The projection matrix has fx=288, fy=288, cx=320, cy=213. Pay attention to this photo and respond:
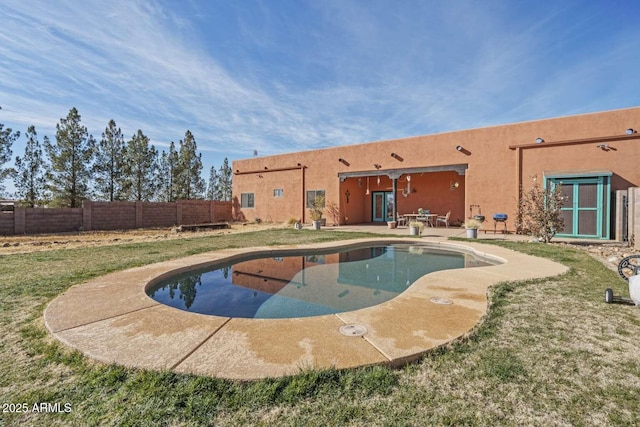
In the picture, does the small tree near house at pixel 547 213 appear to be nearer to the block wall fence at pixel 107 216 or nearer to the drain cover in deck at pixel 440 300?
the drain cover in deck at pixel 440 300

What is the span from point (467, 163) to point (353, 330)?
1237 centimetres

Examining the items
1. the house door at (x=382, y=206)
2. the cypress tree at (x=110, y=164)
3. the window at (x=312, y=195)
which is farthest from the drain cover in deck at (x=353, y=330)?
the cypress tree at (x=110, y=164)

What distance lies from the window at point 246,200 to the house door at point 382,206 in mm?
8705

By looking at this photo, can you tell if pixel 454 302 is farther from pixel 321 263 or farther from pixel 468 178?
pixel 468 178

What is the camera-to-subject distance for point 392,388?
1.91 m

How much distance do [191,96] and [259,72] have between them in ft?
12.3

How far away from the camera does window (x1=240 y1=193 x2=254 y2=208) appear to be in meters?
20.9

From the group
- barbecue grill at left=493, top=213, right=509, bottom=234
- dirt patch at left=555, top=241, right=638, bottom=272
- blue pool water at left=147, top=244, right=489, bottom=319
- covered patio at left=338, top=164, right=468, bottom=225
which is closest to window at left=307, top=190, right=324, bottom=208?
covered patio at left=338, top=164, right=468, bottom=225

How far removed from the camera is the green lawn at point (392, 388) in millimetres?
1642

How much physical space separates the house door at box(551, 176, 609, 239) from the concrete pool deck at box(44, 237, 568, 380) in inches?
353

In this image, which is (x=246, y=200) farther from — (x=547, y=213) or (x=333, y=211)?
(x=547, y=213)

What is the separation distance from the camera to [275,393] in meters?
1.83

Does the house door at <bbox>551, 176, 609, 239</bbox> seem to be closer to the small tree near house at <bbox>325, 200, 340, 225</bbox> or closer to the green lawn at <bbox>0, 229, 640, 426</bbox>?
the green lawn at <bbox>0, 229, 640, 426</bbox>

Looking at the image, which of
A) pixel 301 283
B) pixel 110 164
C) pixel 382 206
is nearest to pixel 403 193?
pixel 382 206
